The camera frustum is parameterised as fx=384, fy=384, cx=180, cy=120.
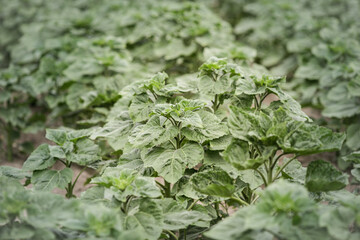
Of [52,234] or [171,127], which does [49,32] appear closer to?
[171,127]

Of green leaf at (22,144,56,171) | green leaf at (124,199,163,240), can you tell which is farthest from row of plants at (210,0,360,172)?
green leaf at (22,144,56,171)

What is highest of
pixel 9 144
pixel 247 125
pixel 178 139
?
pixel 247 125

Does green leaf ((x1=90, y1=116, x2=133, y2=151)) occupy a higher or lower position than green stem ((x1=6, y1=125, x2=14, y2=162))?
higher

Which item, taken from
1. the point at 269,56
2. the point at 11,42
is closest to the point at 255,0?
the point at 269,56

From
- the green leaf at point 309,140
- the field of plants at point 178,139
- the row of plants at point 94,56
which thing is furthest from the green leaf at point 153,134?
the row of plants at point 94,56

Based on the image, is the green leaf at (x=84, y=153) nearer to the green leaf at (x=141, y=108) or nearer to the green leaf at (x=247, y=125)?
the green leaf at (x=141, y=108)

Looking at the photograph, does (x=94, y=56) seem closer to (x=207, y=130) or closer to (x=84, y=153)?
(x=84, y=153)

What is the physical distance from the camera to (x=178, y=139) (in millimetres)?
2354

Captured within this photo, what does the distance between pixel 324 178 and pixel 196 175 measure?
668mm

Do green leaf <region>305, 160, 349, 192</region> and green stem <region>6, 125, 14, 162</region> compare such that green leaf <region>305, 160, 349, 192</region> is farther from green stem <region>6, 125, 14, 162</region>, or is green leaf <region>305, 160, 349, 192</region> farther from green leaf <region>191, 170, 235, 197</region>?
green stem <region>6, 125, 14, 162</region>

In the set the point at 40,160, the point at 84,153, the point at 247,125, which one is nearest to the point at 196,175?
the point at 247,125

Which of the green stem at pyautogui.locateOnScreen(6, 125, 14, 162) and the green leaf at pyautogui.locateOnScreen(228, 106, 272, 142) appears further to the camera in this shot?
the green stem at pyautogui.locateOnScreen(6, 125, 14, 162)

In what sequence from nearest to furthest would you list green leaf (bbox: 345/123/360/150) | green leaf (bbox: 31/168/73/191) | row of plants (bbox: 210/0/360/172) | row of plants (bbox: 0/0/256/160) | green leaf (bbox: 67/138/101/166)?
green leaf (bbox: 31/168/73/191) < green leaf (bbox: 67/138/101/166) < green leaf (bbox: 345/123/360/150) < row of plants (bbox: 210/0/360/172) < row of plants (bbox: 0/0/256/160)

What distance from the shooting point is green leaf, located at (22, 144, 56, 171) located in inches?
94.0
